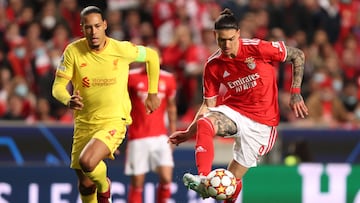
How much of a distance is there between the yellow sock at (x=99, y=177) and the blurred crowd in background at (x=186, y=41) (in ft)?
17.1

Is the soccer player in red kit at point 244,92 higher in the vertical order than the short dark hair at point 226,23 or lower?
lower

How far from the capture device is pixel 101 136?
12648 millimetres

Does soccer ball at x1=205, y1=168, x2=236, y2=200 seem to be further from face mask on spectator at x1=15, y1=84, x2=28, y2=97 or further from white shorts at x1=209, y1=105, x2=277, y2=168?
face mask on spectator at x1=15, y1=84, x2=28, y2=97

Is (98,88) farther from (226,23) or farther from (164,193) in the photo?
(164,193)

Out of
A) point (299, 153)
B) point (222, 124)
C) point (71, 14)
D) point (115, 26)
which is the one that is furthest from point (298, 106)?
point (71, 14)

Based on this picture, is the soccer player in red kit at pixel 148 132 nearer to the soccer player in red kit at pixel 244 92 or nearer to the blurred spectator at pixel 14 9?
the soccer player in red kit at pixel 244 92

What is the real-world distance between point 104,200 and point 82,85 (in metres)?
1.15

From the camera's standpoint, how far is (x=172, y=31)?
20.3m

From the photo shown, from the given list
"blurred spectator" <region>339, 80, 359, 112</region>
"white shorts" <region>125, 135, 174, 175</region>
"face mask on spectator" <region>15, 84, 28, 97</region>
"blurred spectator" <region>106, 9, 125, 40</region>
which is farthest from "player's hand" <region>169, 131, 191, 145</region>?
"blurred spectator" <region>339, 80, 359, 112</region>

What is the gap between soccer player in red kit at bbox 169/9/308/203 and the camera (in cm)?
1255

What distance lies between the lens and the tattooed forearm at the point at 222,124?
40.8 ft

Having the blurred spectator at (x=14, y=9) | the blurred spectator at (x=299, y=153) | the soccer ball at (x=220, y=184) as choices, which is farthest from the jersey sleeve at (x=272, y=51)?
the blurred spectator at (x=14, y=9)

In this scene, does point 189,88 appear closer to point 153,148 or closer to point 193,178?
point 153,148

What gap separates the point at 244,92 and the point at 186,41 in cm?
680
